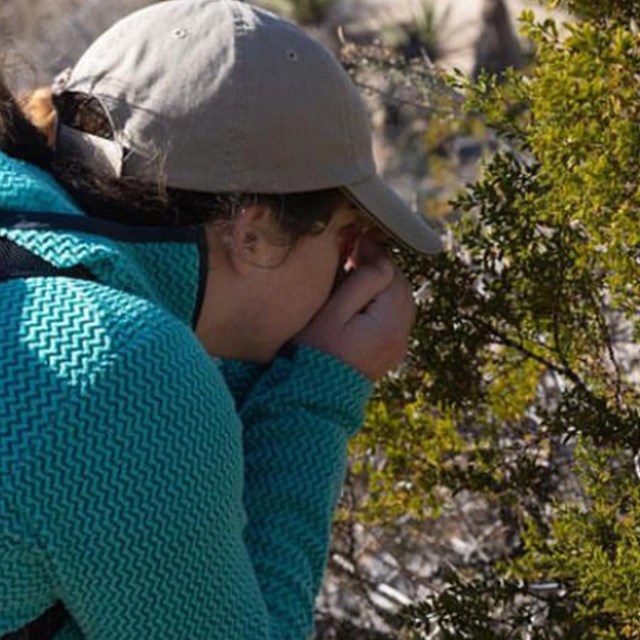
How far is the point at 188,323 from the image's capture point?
187 cm

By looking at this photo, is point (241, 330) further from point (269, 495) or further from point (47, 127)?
point (47, 127)

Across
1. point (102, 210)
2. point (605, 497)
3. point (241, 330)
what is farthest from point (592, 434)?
point (102, 210)

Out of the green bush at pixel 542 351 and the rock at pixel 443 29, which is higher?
the green bush at pixel 542 351

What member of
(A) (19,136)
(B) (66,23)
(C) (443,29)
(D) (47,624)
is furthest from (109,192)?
(C) (443,29)

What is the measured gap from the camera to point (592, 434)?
7.46ft

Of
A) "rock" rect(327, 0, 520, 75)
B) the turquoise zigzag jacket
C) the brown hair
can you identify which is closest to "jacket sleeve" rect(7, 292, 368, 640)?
the turquoise zigzag jacket

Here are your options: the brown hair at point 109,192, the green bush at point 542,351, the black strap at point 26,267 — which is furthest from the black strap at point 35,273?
the green bush at point 542,351

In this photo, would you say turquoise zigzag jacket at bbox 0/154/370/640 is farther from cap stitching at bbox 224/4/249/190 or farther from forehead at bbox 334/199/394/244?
forehead at bbox 334/199/394/244

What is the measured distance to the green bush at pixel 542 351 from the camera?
6.56ft

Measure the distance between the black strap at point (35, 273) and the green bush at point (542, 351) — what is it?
0.66m

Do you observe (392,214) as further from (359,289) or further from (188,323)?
(188,323)

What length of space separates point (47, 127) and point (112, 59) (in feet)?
0.44

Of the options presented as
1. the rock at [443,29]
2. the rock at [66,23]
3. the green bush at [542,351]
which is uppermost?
the green bush at [542,351]

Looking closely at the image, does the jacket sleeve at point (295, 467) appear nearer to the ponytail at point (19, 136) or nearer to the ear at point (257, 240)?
the ear at point (257, 240)
